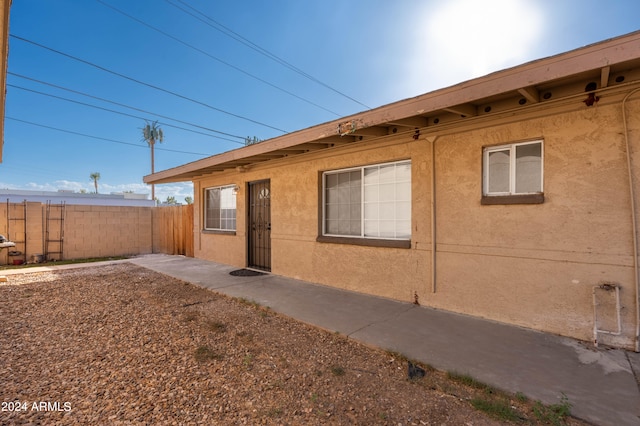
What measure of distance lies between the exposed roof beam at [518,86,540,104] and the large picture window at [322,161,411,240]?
1.84 m

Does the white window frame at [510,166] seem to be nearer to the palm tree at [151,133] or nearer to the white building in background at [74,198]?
the white building in background at [74,198]

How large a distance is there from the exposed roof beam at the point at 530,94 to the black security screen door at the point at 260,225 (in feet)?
18.1

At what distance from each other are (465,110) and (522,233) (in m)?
1.78

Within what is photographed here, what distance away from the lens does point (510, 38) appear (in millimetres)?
6199

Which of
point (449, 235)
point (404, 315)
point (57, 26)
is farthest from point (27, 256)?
point (449, 235)

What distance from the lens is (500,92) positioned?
300cm

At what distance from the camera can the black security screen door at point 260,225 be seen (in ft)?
24.4

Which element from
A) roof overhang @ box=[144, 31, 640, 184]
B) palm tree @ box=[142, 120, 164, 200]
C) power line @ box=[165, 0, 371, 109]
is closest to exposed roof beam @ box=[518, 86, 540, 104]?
roof overhang @ box=[144, 31, 640, 184]

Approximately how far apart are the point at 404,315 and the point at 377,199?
6.84ft

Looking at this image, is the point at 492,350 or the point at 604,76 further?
the point at 492,350

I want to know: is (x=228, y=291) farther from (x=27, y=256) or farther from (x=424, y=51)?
(x=424, y=51)

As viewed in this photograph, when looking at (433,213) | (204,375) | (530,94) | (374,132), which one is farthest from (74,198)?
(530,94)

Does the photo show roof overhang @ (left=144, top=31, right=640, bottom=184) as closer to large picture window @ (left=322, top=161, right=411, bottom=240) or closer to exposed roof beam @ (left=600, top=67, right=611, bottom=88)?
exposed roof beam @ (left=600, top=67, right=611, bottom=88)

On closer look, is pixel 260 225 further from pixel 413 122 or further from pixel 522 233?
pixel 522 233
